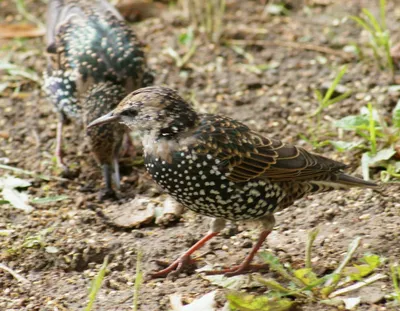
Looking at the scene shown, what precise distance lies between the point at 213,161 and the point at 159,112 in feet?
1.35

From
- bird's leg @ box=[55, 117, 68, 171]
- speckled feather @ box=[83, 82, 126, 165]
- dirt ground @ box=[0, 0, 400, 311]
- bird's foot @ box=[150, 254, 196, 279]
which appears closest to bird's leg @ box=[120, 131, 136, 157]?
dirt ground @ box=[0, 0, 400, 311]

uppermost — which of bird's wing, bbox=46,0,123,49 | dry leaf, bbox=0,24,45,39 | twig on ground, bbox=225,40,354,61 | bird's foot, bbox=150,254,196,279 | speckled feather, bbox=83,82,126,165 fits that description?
bird's wing, bbox=46,0,123,49

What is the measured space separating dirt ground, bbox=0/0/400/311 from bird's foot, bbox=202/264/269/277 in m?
0.12

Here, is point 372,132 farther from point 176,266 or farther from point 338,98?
point 176,266

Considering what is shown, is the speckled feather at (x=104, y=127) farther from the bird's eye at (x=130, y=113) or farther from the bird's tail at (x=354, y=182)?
the bird's tail at (x=354, y=182)

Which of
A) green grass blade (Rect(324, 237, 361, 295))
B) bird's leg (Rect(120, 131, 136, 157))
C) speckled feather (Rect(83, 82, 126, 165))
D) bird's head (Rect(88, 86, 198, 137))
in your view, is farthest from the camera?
bird's leg (Rect(120, 131, 136, 157))

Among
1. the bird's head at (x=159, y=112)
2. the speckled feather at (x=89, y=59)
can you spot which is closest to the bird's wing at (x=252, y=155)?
the bird's head at (x=159, y=112)

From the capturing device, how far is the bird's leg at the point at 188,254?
182 inches

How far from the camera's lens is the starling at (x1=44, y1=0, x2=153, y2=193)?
581 cm

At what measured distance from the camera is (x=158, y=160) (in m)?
4.44

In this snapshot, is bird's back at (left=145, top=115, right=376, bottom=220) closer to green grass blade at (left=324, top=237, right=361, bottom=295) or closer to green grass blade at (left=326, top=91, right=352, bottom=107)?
green grass blade at (left=324, top=237, right=361, bottom=295)

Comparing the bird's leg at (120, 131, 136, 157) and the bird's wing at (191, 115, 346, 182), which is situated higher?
the bird's wing at (191, 115, 346, 182)

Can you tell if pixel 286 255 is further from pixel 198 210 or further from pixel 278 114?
pixel 278 114

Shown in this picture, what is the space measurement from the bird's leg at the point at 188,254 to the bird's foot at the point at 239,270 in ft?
0.57
